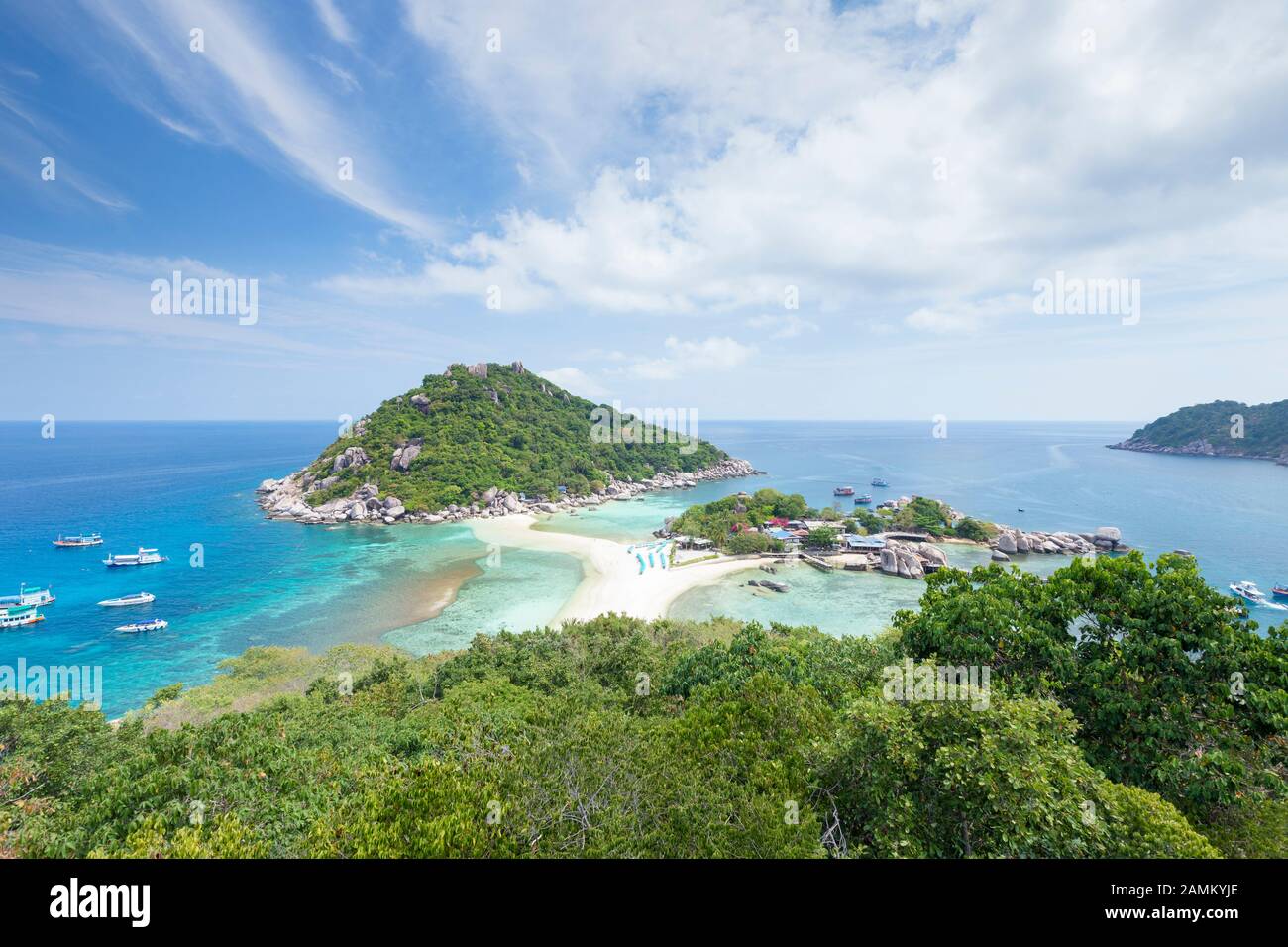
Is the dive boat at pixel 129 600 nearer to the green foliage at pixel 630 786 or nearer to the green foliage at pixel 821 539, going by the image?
the green foliage at pixel 630 786

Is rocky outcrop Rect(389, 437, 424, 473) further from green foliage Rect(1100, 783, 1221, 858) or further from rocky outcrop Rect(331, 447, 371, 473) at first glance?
green foliage Rect(1100, 783, 1221, 858)

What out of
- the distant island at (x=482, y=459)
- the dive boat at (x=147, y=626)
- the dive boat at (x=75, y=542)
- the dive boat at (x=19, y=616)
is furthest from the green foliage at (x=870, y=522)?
the dive boat at (x=75, y=542)

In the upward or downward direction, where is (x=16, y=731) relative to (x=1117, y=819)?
downward

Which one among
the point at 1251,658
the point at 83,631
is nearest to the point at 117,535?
the point at 83,631

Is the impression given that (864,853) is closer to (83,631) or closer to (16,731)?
(16,731)

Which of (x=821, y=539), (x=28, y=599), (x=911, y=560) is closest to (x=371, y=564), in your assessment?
(x=28, y=599)

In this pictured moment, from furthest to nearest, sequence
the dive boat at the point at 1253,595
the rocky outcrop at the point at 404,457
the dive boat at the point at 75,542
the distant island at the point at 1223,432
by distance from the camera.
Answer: the distant island at the point at 1223,432 → the rocky outcrop at the point at 404,457 → the dive boat at the point at 75,542 → the dive boat at the point at 1253,595
